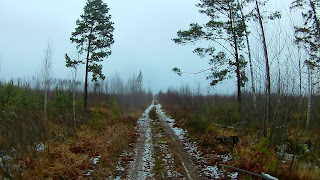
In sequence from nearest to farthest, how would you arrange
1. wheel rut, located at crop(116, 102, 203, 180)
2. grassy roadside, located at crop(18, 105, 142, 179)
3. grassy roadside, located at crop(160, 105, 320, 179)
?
grassy roadside, located at crop(160, 105, 320, 179), grassy roadside, located at crop(18, 105, 142, 179), wheel rut, located at crop(116, 102, 203, 180)

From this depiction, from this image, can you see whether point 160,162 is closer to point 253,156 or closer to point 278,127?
point 253,156

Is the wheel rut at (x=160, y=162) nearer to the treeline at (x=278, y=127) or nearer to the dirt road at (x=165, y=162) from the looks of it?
the dirt road at (x=165, y=162)

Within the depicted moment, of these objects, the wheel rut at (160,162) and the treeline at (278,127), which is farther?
the treeline at (278,127)

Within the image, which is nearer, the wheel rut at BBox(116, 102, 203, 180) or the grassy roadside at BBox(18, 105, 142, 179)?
the grassy roadside at BBox(18, 105, 142, 179)

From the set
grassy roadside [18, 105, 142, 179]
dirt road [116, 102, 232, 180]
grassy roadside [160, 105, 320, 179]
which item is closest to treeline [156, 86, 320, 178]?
grassy roadside [160, 105, 320, 179]

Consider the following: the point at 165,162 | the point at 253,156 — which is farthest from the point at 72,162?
the point at 253,156

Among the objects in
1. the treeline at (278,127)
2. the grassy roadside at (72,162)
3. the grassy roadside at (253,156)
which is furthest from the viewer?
the treeline at (278,127)

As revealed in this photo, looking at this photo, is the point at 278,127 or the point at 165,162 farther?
the point at 278,127

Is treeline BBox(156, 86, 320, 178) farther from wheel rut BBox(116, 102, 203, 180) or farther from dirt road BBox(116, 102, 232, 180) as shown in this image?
wheel rut BBox(116, 102, 203, 180)

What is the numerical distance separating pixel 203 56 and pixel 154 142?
6.11 metres

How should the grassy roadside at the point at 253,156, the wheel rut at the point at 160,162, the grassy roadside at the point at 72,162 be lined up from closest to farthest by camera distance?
1. the grassy roadside at the point at 253,156
2. the grassy roadside at the point at 72,162
3. the wheel rut at the point at 160,162

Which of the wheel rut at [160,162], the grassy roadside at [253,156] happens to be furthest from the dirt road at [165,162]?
the grassy roadside at [253,156]

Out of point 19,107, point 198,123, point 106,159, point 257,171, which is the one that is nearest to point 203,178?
point 257,171

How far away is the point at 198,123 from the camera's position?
44.3 ft
